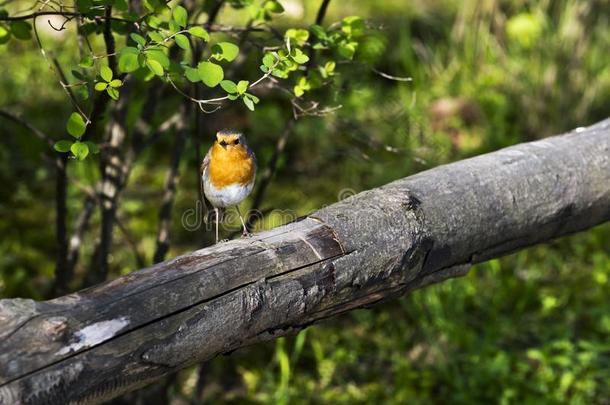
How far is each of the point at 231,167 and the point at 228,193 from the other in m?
0.10

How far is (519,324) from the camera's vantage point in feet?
14.3

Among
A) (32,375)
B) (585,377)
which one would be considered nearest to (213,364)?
(585,377)

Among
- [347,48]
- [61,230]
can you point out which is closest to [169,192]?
[61,230]

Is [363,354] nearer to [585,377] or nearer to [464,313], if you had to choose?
[464,313]

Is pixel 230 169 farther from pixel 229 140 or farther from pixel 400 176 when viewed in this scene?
pixel 400 176

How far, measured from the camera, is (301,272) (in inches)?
76.5

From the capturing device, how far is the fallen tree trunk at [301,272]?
1.57 m

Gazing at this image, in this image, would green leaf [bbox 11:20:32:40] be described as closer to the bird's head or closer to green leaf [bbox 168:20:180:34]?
the bird's head

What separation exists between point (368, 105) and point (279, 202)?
4.76 ft

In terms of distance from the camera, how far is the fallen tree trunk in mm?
1568

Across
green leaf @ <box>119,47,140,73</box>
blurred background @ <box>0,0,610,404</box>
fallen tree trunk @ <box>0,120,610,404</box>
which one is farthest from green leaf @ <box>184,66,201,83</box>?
blurred background @ <box>0,0,610,404</box>

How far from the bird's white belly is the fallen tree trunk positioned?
0.78 metres

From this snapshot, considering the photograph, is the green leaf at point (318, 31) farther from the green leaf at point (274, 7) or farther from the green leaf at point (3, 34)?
the green leaf at point (3, 34)

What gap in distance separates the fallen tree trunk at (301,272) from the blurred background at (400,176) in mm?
609
